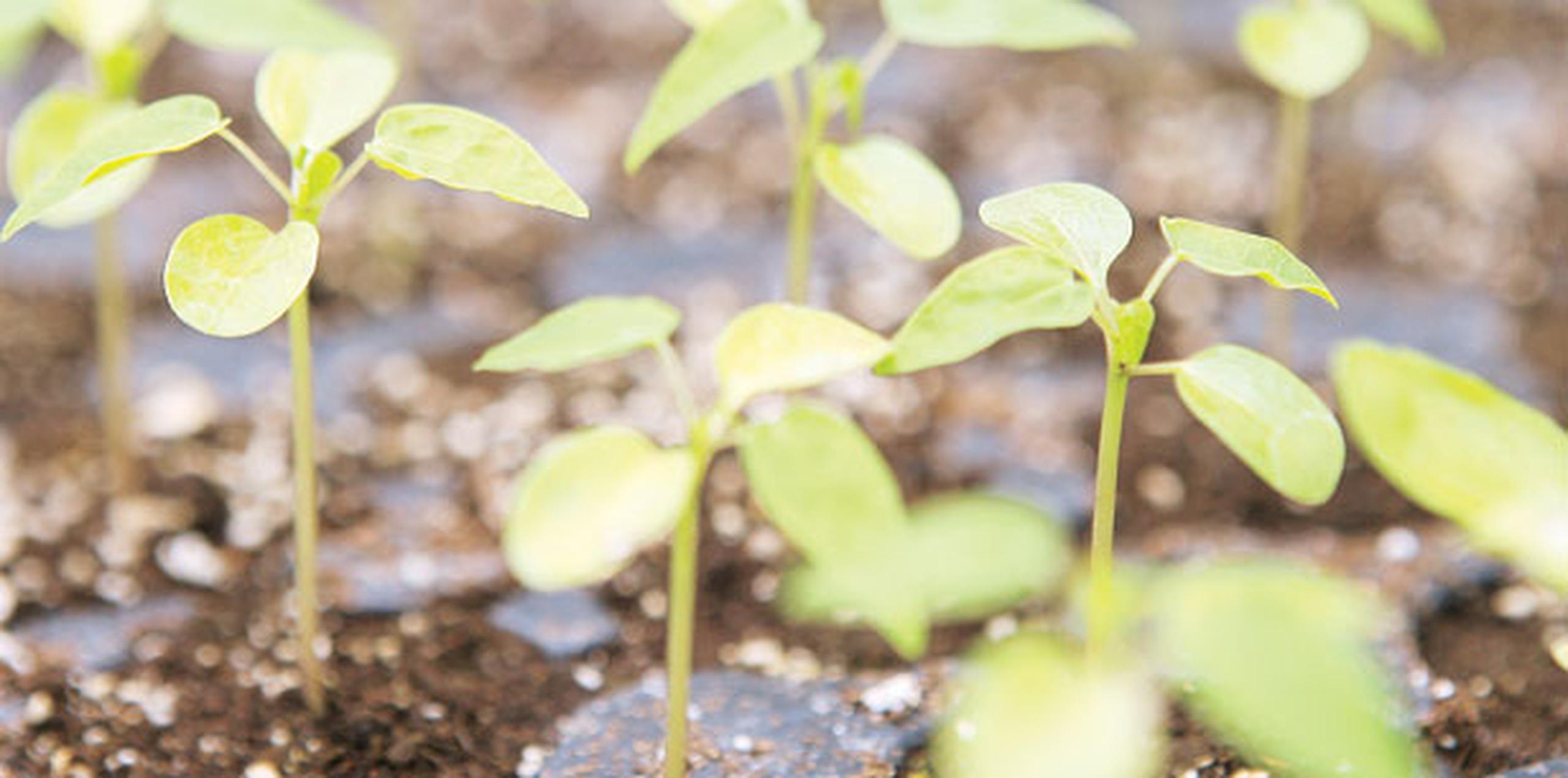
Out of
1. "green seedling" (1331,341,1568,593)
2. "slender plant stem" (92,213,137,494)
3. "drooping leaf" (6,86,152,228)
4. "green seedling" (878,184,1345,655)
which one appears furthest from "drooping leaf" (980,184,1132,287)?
"slender plant stem" (92,213,137,494)

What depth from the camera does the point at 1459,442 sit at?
59cm

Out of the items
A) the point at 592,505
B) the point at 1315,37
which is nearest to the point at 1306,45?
the point at 1315,37

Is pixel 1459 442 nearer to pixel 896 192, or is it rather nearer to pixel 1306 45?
pixel 896 192

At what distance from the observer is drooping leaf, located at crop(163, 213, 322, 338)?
0.65 metres

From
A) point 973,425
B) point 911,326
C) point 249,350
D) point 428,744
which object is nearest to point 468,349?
point 249,350

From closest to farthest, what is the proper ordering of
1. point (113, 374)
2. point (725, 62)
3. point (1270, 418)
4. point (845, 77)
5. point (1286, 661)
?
point (1286, 661), point (1270, 418), point (725, 62), point (845, 77), point (113, 374)

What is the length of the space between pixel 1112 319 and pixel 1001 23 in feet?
0.83

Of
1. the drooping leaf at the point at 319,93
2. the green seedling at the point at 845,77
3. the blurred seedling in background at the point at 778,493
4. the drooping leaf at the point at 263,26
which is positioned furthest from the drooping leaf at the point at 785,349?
the drooping leaf at the point at 263,26

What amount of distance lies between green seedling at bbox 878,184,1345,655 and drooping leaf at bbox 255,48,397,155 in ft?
0.96

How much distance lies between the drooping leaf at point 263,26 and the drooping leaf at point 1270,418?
0.49 meters

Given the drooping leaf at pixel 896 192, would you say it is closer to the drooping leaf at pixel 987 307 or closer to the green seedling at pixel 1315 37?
the drooping leaf at pixel 987 307

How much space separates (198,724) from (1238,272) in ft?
2.07

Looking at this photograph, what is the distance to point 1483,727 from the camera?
2.91ft

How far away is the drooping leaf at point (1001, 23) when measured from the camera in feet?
2.73
